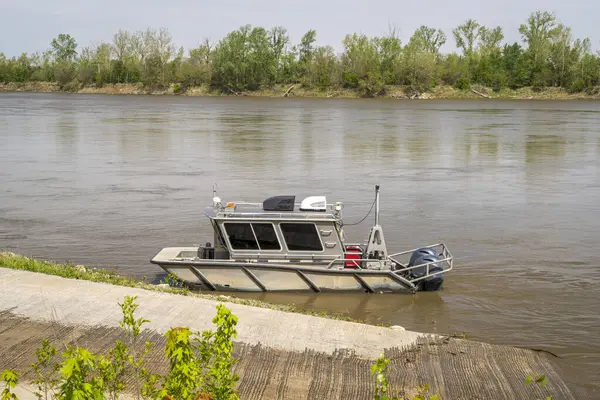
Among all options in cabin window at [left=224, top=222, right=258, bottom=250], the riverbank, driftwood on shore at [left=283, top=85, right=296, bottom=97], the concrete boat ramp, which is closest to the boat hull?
cabin window at [left=224, top=222, right=258, bottom=250]

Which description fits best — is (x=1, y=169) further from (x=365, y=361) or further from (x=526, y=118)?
(x=526, y=118)

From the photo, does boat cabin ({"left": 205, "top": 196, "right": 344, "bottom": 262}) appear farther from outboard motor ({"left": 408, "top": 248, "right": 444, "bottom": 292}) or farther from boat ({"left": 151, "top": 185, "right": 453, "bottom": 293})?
outboard motor ({"left": 408, "top": 248, "right": 444, "bottom": 292})

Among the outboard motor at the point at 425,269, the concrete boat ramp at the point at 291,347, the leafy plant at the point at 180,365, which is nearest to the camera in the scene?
the leafy plant at the point at 180,365

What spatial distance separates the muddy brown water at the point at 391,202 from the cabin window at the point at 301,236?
1133 mm

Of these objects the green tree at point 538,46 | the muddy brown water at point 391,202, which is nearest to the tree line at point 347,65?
the green tree at point 538,46

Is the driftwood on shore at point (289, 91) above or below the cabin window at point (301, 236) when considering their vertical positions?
above

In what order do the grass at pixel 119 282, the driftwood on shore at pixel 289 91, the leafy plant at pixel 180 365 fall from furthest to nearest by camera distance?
1. the driftwood on shore at pixel 289 91
2. the grass at pixel 119 282
3. the leafy plant at pixel 180 365

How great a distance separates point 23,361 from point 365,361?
4.94 m

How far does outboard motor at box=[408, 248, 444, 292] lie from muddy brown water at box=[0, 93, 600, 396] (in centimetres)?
29

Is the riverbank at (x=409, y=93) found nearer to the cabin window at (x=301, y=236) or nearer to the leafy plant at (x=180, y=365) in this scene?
the cabin window at (x=301, y=236)

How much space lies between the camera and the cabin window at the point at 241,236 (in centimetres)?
1789

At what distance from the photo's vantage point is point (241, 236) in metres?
18.0

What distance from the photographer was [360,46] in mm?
152000

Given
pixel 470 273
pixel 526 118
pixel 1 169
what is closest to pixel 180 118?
pixel 526 118
